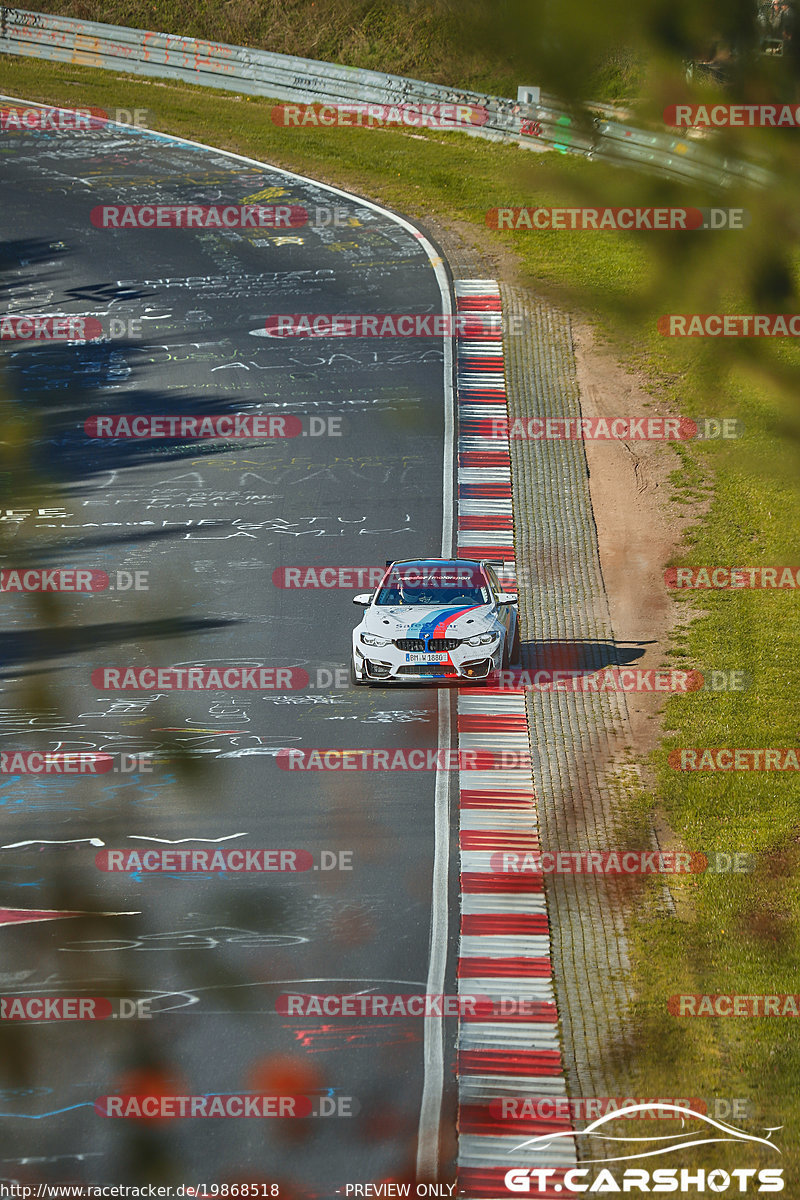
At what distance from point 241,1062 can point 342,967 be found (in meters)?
1.67

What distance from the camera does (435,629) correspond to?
16031 millimetres

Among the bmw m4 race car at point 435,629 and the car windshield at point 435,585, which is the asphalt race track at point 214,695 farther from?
the car windshield at point 435,585

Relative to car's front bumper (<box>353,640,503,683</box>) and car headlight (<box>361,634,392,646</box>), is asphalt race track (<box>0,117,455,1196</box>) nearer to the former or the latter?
car's front bumper (<box>353,640,503,683</box>)

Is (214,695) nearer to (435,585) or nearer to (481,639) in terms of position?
(435,585)

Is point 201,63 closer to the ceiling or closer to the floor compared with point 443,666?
closer to the ceiling

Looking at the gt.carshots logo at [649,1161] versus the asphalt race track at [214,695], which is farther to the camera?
the gt.carshots logo at [649,1161]

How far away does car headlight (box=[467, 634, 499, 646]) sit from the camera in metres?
16.0

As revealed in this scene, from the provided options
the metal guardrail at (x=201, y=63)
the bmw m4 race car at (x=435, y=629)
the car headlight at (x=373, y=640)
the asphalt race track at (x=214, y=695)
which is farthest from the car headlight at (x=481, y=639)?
the metal guardrail at (x=201, y=63)

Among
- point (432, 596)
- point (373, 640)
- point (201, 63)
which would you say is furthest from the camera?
point (201, 63)

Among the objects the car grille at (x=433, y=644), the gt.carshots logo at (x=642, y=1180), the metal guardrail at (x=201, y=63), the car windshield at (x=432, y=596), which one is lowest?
the gt.carshots logo at (x=642, y=1180)

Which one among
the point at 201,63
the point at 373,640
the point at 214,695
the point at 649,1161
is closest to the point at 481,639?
the point at 373,640

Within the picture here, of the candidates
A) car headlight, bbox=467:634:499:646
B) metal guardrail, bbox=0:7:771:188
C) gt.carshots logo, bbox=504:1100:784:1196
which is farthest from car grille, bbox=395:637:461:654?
metal guardrail, bbox=0:7:771:188

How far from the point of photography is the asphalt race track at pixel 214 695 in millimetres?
2488

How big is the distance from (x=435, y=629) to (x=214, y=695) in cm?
299
